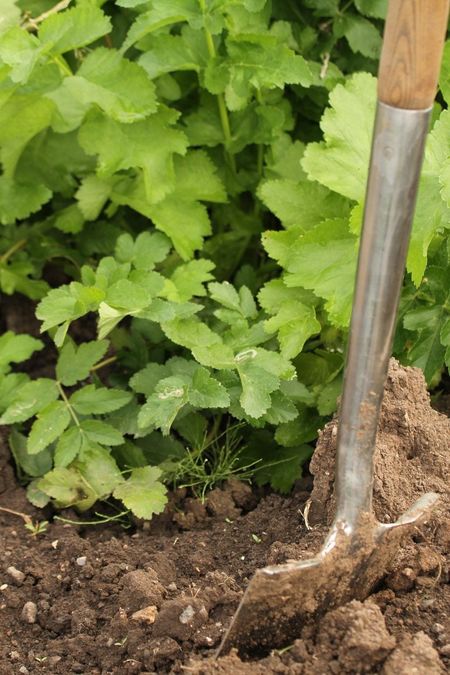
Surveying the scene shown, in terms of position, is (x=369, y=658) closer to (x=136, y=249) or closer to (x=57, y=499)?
(x=57, y=499)

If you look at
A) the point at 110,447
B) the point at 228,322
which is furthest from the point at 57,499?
the point at 228,322

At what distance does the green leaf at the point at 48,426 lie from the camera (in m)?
2.64

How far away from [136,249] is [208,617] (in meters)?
1.14

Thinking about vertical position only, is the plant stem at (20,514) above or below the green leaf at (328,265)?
below

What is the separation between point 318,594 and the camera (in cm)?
196

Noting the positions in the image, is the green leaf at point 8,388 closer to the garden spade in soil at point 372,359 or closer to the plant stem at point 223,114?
the plant stem at point 223,114

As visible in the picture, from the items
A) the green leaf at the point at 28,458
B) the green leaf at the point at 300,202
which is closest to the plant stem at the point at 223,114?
the green leaf at the point at 300,202

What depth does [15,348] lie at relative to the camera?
114 inches

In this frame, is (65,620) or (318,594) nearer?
(318,594)

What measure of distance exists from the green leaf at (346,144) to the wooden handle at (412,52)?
81 centimetres

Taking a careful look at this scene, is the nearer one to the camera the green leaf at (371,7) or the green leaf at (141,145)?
the green leaf at (141,145)

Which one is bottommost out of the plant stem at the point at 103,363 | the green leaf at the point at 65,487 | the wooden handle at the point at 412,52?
the green leaf at the point at 65,487

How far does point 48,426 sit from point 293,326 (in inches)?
28.0

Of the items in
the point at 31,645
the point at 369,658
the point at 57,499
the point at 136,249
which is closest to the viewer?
the point at 369,658
